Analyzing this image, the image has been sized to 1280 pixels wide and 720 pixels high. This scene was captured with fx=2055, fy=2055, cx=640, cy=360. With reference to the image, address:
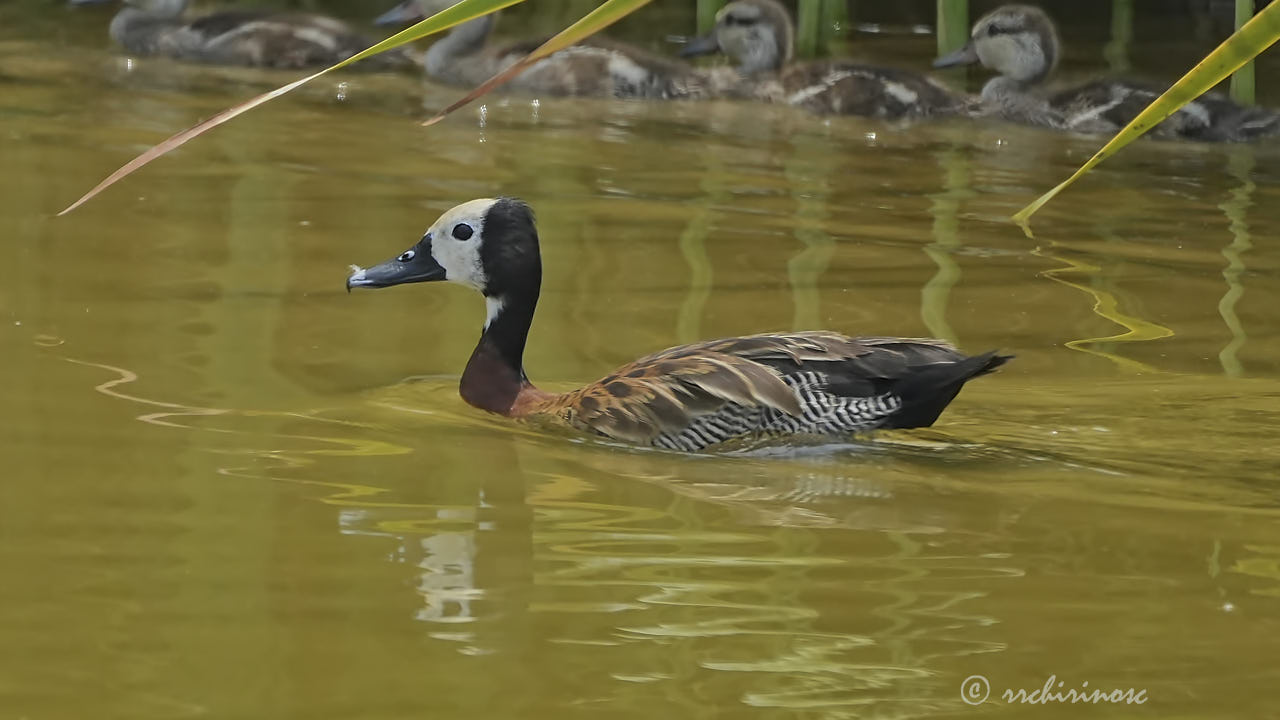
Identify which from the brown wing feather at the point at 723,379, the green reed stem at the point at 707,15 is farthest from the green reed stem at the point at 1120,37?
the brown wing feather at the point at 723,379

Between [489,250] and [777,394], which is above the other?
[489,250]

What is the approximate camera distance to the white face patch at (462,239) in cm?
491

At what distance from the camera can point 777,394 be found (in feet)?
14.5

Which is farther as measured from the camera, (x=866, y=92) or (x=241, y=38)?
(x=241, y=38)

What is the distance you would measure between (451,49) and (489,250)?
18.1ft

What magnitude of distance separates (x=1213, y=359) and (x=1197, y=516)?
1.47 meters

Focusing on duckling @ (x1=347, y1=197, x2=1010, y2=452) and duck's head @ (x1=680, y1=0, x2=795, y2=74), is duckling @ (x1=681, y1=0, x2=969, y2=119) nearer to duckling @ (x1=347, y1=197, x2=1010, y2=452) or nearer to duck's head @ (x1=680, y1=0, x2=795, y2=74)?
duck's head @ (x1=680, y1=0, x2=795, y2=74)

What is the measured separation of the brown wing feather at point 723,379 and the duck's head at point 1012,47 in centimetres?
546

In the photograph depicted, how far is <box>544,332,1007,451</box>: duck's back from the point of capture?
4.39 m

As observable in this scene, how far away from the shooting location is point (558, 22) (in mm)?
11727

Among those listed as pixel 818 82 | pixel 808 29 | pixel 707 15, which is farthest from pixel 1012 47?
pixel 707 15

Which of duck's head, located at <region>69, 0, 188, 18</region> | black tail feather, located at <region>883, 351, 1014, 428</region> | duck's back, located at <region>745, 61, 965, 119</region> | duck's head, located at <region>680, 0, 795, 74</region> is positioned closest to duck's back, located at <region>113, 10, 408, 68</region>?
duck's head, located at <region>69, 0, 188, 18</region>

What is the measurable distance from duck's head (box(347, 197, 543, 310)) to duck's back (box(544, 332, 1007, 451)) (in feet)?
1.80

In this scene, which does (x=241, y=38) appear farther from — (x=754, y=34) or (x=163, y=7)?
(x=754, y=34)
